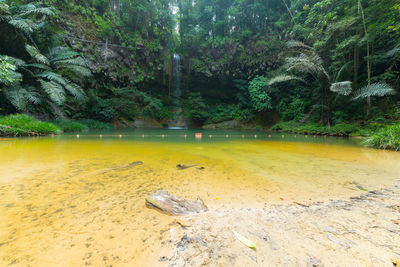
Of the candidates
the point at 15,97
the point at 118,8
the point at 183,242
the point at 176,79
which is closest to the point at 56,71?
the point at 15,97

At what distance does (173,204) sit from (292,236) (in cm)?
67

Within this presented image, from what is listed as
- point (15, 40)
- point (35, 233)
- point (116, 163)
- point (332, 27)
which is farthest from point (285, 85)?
point (15, 40)

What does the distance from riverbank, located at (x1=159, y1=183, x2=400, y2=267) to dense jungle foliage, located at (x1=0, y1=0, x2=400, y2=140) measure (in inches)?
252

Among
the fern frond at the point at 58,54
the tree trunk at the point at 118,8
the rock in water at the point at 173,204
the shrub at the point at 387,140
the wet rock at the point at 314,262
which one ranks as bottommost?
the wet rock at the point at 314,262

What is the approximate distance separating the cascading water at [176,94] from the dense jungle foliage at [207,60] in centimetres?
15

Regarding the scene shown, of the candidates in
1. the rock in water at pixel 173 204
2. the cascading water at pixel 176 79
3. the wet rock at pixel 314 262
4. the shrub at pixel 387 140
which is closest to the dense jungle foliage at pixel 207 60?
the cascading water at pixel 176 79

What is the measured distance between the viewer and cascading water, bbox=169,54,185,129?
48.4 ft

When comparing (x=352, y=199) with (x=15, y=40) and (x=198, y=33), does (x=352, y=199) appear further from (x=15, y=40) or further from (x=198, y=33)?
(x=198, y=33)

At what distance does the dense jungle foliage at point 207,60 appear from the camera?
661 cm

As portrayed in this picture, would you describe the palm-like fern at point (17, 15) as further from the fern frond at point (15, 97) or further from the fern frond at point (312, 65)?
the fern frond at point (312, 65)

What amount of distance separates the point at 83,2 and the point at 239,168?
15.4 m

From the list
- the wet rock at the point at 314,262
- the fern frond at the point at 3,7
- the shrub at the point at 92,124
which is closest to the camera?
the wet rock at the point at 314,262

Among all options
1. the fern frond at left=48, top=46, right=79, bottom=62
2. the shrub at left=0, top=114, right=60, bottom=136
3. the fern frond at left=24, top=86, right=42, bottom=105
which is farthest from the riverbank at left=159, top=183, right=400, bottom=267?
the fern frond at left=48, top=46, right=79, bottom=62

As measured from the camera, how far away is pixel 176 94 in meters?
15.9
